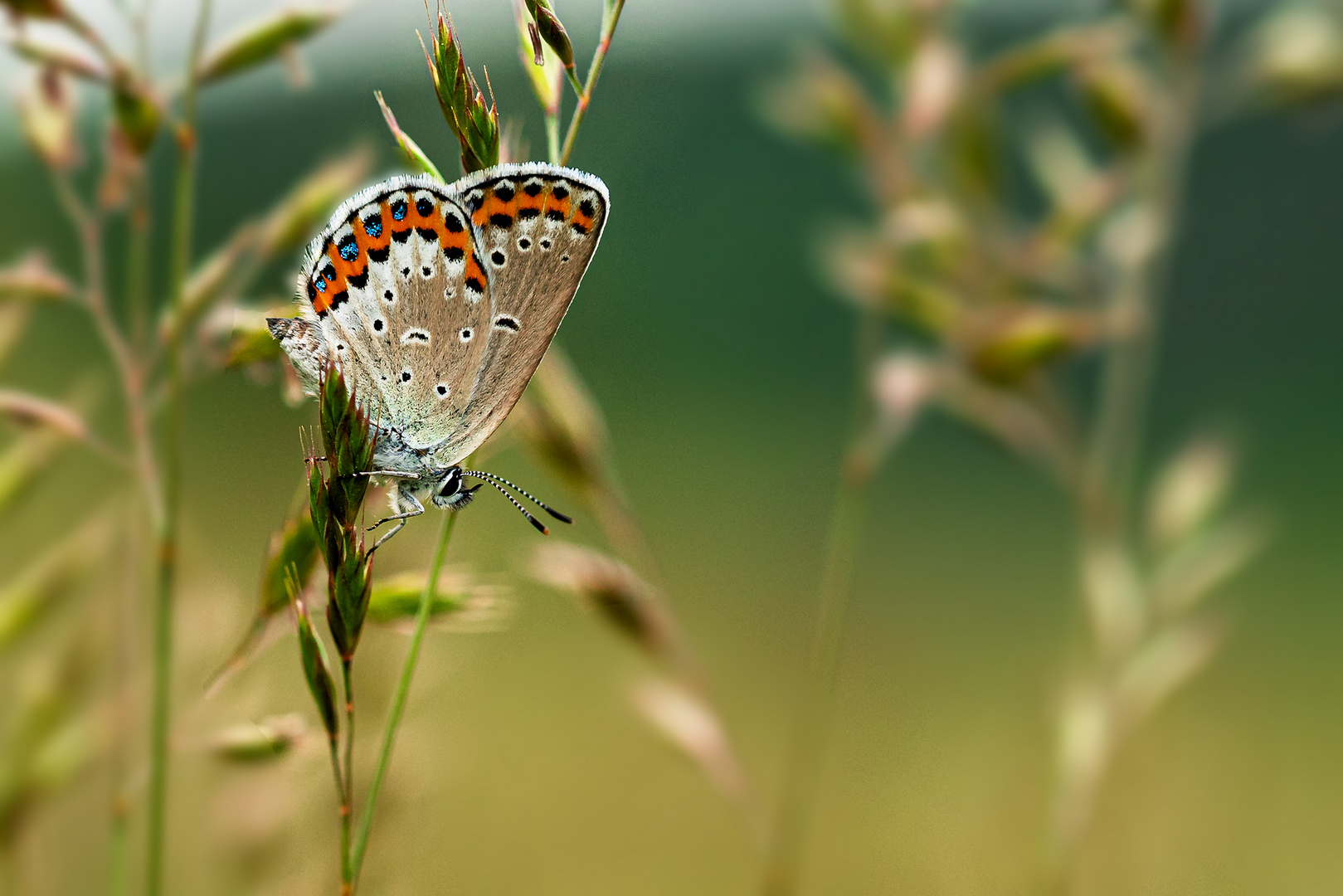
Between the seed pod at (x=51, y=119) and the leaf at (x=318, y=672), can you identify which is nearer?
the leaf at (x=318, y=672)

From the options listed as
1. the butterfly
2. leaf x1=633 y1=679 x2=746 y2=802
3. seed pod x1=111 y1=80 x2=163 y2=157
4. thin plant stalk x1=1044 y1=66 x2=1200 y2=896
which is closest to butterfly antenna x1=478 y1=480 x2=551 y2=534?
the butterfly

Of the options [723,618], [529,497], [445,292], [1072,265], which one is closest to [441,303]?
[445,292]

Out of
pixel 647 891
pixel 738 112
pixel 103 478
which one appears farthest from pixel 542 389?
pixel 738 112

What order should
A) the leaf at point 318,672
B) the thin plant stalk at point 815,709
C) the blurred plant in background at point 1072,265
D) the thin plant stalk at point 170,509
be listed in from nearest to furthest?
the leaf at point 318,672, the thin plant stalk at point 170,509, the thin plant stalk at point 815,709, the blurred plant in background at point 1072,265

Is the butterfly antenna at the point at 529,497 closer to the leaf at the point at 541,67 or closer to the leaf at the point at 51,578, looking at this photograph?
the leaf at the point at 541,67

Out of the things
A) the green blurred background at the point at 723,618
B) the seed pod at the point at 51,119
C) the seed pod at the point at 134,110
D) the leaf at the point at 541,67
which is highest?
the leaf at the point at 541,67

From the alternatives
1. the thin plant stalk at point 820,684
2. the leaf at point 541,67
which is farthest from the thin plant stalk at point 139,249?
the thin plant stalk at point 820,684

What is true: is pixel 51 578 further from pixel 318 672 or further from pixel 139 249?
pixel 318 672

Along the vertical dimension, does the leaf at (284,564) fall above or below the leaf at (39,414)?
above
